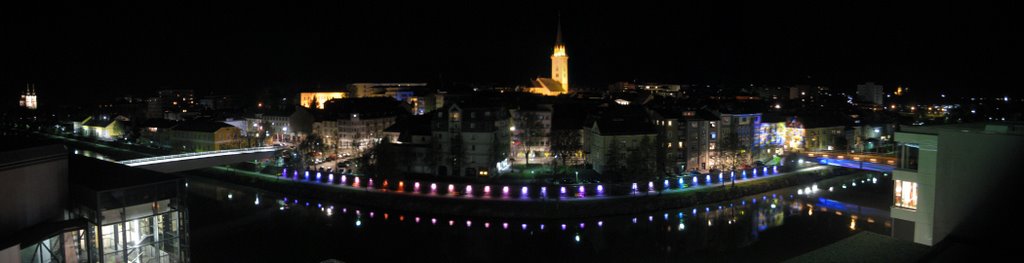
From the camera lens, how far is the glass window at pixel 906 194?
4.46 m

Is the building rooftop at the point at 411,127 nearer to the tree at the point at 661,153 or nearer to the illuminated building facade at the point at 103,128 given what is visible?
the tree at the point at 661,153

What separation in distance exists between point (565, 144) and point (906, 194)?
8.38 metres

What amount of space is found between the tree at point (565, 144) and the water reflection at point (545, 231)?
299 centimetres

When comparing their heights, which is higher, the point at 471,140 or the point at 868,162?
the point at 471,140

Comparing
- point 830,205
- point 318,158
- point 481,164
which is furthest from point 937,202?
point 318,158

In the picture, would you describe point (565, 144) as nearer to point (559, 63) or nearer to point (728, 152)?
point (728, 152)

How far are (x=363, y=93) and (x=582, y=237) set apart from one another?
64.2 feet

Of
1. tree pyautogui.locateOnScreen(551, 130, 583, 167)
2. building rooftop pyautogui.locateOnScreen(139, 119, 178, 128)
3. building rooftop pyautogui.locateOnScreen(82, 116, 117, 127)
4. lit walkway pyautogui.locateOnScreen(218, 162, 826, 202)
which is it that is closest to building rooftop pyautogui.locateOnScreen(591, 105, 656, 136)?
tree pyautogui.locateOnScreen(551, 130, 583, 167)

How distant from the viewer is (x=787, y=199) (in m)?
10.9

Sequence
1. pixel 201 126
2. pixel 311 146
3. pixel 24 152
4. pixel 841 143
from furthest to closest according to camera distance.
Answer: pixel 201 126
pixel 841 143
pixel 311 146
pixel 24 152

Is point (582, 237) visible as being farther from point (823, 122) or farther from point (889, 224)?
point (823, 122)

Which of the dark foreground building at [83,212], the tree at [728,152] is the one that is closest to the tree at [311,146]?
the tree at [728,152]

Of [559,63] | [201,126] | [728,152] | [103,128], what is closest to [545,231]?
[728,152]

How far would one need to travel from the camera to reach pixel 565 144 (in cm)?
1270
